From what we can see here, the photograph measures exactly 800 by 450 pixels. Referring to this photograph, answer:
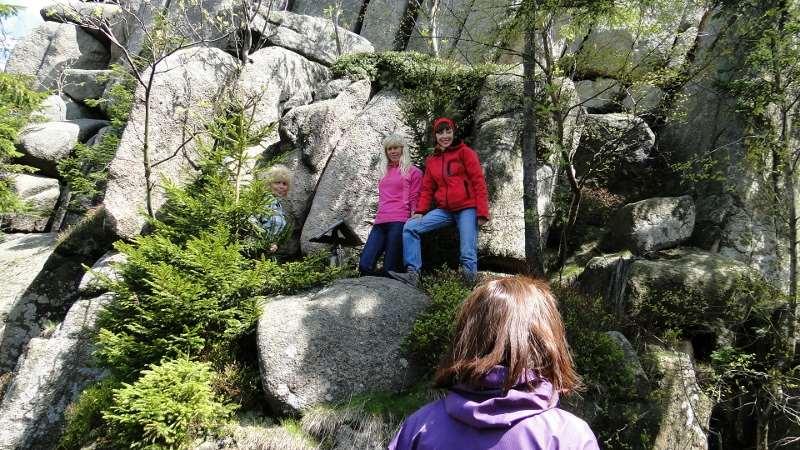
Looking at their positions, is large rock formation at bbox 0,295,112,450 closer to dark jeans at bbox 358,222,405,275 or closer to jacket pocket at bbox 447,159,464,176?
dark jeans at bbox 358,222,405,275

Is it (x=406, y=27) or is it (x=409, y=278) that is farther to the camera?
(x=406, y=27)

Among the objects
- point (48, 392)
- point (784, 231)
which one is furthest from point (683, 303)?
point (48, 392)

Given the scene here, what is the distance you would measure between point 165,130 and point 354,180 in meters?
3.73

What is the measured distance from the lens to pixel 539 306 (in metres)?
1.87

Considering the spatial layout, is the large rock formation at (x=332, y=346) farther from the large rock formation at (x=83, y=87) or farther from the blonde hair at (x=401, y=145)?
the large rock formation at (x=83, y=87)

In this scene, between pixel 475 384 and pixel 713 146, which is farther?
pixel 713 146

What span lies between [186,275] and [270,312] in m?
1.08

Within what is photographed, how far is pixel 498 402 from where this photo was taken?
174 cm

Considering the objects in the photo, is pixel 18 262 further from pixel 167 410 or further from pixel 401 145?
pixel 401 145

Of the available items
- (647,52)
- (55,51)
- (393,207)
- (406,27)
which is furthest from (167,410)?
(55,51)

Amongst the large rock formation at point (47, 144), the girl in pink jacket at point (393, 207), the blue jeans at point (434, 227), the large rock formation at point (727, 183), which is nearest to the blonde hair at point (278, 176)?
the girl in pink jacket at point (393, 207)

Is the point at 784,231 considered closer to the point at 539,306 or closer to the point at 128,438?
the point at 539,306

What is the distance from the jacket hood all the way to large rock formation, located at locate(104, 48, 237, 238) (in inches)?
327

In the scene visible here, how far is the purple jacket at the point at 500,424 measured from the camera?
1.69 metres
